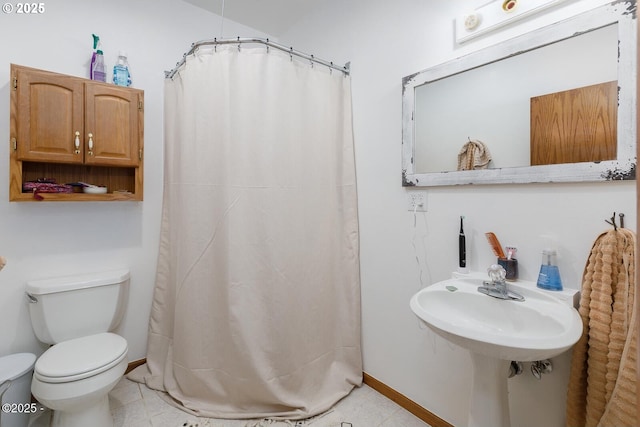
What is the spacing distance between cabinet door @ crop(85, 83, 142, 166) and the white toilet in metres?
0.73

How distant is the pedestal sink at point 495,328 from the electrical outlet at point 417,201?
0.41 m

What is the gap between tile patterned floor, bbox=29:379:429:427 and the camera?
158 cm

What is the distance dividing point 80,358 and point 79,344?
19 centimetres

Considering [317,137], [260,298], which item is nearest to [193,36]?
[317,137]

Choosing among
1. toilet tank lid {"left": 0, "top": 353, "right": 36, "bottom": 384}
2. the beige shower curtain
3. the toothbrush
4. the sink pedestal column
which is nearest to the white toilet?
toilet tank lid {"left": 0, "top": 353, "right": 36, "bottom": 384}

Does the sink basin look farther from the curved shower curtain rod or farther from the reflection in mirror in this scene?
the curved shower curtain rod

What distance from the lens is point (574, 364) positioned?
105 cm

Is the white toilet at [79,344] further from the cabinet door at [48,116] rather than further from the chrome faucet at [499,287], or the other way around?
the chrome faucet at [499,287]

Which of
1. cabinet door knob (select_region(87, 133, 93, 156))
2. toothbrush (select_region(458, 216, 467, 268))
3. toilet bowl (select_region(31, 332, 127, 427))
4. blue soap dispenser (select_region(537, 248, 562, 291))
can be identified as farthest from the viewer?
cabinet door knob (select_region(87, 133, 93, 156))

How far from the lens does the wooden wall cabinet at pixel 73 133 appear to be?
1.50 meters

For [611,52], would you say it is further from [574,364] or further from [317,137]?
[317,137]

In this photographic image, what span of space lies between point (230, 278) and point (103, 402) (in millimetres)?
842

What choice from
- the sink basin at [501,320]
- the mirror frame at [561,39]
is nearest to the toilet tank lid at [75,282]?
the sink basin at [501,320]

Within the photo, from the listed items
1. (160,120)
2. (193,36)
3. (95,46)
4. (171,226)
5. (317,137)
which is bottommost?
(171,226)
